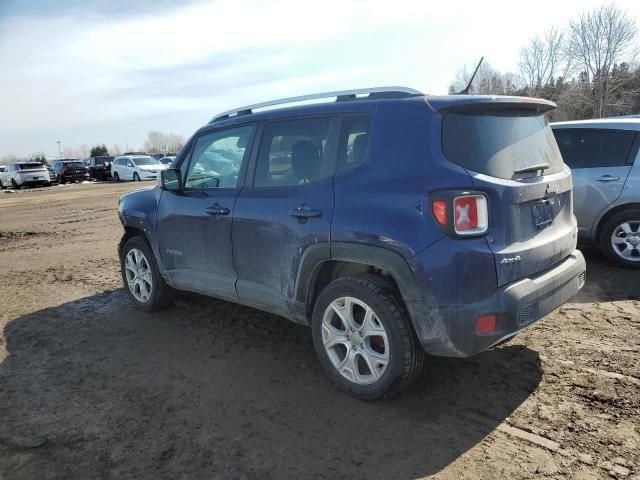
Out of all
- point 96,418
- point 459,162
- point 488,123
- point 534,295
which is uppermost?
point 488,123

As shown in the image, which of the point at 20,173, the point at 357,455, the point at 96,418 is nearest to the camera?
the point at 357,455

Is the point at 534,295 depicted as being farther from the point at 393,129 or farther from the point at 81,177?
the point at 81,177

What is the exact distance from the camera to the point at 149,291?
5.30 metres

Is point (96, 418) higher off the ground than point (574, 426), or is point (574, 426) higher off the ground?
point (96, 418)

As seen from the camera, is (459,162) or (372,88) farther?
(372,88)

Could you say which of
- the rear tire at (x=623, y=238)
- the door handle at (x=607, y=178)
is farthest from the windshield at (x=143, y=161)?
the rear tire at (x=623, y=238)

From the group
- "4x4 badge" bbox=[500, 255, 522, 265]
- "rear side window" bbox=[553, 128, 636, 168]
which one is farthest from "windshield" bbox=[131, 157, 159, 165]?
"4x4 badge" bbox=[500, 255, 522, 265]

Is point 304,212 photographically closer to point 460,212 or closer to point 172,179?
point 460,212

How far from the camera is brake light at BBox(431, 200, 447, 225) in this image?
2834 mm

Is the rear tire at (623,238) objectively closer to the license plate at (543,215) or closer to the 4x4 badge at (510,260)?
the license plate at (543,215)

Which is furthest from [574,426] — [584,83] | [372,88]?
[584,83]

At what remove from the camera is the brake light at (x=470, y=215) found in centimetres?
283

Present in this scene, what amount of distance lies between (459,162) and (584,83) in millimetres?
55065

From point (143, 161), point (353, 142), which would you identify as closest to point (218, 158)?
point (353, 142)
